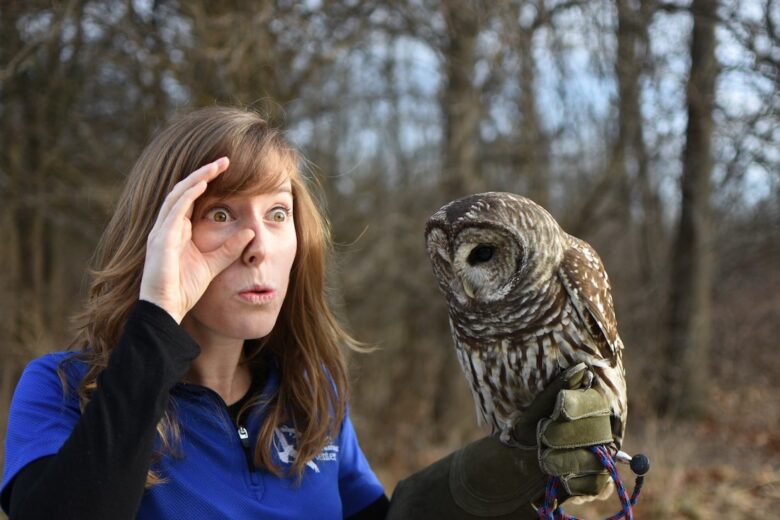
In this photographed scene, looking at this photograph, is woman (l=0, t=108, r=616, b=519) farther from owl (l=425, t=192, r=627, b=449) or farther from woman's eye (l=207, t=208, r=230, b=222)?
owl (l=425, t=192, r=627, b=449)

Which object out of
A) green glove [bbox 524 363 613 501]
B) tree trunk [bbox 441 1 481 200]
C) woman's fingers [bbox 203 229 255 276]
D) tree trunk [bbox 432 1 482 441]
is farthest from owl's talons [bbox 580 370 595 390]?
tree trunk [bbox 441 1 481 200]

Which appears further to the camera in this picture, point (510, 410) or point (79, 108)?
point (79, 108)

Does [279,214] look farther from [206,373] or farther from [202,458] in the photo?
[202,458]

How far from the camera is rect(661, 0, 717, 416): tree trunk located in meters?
8.34

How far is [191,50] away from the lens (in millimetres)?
5371

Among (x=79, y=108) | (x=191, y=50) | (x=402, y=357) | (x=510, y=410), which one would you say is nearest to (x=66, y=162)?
(x=79, y=108)

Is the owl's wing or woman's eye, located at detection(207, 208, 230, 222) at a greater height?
woman's eye, located at detection(207, 208, 230, 222)

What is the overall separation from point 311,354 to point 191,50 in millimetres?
3798

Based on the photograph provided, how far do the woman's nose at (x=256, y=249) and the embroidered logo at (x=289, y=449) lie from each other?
0.54 m

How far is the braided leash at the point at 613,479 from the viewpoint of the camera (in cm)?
188

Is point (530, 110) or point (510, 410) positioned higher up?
point (530, 110)

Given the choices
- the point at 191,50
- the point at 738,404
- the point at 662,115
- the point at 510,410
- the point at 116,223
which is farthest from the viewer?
the point at 738,404

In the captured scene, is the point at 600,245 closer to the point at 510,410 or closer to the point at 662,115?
the point at 662,115

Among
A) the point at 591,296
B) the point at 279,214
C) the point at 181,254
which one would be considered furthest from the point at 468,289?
the point at 181,254
